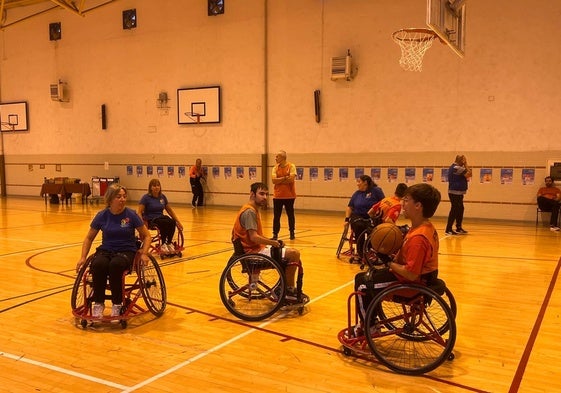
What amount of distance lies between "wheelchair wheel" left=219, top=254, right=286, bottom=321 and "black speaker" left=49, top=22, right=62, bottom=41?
14755mm

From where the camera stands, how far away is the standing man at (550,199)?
10.1 m

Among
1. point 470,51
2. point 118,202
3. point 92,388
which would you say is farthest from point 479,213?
Result: point 92,388

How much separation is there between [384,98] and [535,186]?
146 inches

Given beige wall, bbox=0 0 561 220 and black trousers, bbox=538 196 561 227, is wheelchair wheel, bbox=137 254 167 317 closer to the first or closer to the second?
black trousers, bbox=538 196 561 227

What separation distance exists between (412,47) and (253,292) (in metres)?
7.79

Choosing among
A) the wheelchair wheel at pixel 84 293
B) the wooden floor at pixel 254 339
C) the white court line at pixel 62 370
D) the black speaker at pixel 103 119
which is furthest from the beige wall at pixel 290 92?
the white court line at pixel 62 370

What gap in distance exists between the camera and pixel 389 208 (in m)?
5.98

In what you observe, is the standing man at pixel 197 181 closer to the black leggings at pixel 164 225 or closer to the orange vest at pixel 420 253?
the black leggings at pixel 164 225

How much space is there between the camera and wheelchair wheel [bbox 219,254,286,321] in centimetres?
419

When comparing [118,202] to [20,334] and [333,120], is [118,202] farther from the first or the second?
[333,120]

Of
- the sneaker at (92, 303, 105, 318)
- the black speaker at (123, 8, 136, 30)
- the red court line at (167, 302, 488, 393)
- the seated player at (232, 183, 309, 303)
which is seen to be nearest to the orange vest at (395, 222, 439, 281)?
the red court line at (167, 302, 488, 393)

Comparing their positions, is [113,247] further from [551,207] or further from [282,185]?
[551,207]

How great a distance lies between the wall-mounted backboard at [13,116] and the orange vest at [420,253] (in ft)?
56.6

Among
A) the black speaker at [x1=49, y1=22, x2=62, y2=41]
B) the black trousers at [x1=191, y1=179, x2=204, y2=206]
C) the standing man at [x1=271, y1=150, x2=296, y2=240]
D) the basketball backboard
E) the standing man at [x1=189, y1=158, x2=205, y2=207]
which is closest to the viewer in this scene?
the basketball backboard
